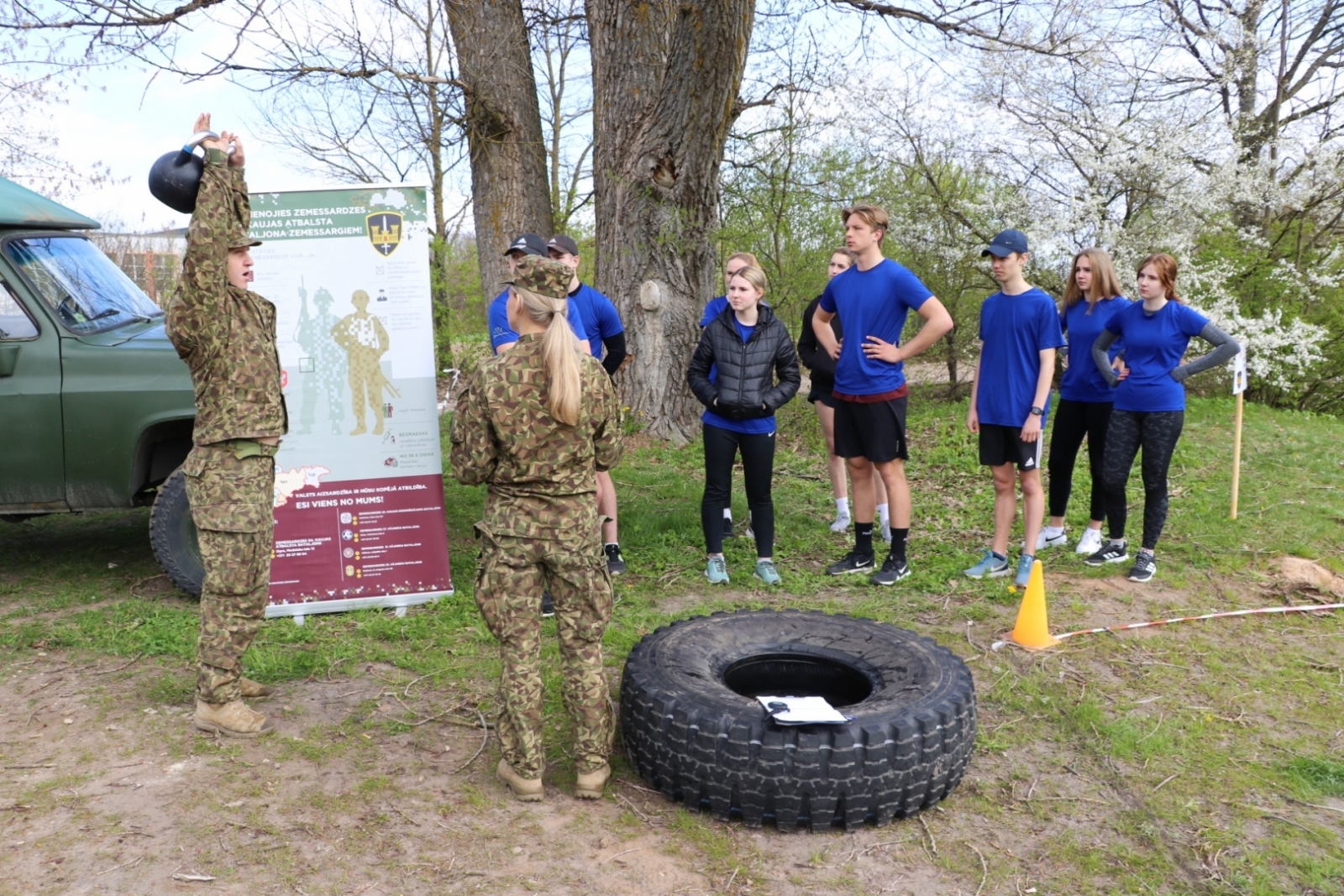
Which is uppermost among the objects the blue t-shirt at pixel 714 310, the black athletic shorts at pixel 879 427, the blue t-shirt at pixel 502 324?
the blue t-shirt at pixel 714 310

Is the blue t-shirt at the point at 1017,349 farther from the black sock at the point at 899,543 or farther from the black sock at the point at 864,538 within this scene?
the black sock at the point at 864,538

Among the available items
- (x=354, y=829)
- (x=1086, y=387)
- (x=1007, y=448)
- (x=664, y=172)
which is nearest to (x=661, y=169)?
(x=664, y=172)

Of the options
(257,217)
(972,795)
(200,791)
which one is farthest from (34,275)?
(972,795)

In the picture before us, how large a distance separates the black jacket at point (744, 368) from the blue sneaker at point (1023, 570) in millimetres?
1689

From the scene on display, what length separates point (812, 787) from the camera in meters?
3.19

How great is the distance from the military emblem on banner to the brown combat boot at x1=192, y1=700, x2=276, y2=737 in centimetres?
248

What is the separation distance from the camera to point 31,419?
5.36 metres

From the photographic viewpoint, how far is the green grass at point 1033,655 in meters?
3.23

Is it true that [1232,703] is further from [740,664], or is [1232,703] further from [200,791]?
[200,791]

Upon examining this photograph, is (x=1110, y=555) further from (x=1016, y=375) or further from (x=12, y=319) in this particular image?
(x=12, y=319)

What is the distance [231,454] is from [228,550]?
37 centimetres

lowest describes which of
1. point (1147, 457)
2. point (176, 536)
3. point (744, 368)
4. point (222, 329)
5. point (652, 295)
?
point (176, 536)

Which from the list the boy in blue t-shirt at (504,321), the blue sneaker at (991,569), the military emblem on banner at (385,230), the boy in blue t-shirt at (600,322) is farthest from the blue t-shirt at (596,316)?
the blue sneaker at (991,569)

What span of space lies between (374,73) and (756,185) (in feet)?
12.6
